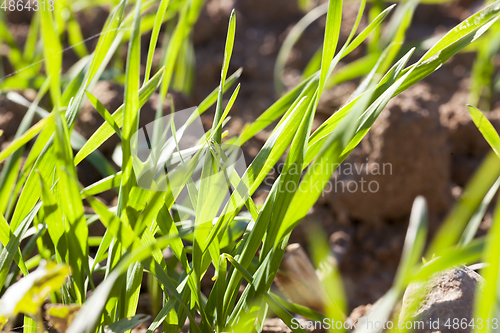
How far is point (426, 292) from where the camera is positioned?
508mm

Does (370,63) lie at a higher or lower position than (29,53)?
lower

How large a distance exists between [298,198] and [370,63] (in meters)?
0.70

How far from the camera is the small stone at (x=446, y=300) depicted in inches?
18.9

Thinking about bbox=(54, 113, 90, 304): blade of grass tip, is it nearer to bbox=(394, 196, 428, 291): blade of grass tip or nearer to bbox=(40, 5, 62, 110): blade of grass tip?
bbox=(40, 5, 62, 110): blade of grass tip

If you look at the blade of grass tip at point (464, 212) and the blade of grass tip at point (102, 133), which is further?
the blade of grass tip at point (102, 133)

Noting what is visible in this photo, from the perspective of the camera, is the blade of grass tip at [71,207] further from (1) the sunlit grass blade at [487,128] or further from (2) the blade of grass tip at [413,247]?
(1) the sunlit grass blade at [487,128]

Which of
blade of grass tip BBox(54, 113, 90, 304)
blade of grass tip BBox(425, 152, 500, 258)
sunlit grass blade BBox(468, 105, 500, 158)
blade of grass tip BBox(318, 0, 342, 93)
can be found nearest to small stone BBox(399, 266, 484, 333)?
blade of grass tip BBox(425, 152, 500, 258)

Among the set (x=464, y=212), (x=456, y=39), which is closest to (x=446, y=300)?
(x=464, y=212)

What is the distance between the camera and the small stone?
1.58ft

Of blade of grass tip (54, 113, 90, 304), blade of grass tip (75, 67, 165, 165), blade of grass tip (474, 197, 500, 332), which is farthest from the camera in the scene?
blade of grass tip (75, 67, 165, 165)

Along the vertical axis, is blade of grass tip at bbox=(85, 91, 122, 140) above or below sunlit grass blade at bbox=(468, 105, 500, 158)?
above

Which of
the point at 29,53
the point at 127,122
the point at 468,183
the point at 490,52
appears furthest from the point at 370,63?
the point at 29,53

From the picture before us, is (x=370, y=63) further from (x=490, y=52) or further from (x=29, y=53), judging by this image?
(x=29, y=53)

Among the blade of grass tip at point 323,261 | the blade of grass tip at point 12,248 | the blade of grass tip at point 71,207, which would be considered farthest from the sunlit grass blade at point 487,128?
the blade of grass tip at point 12,248
